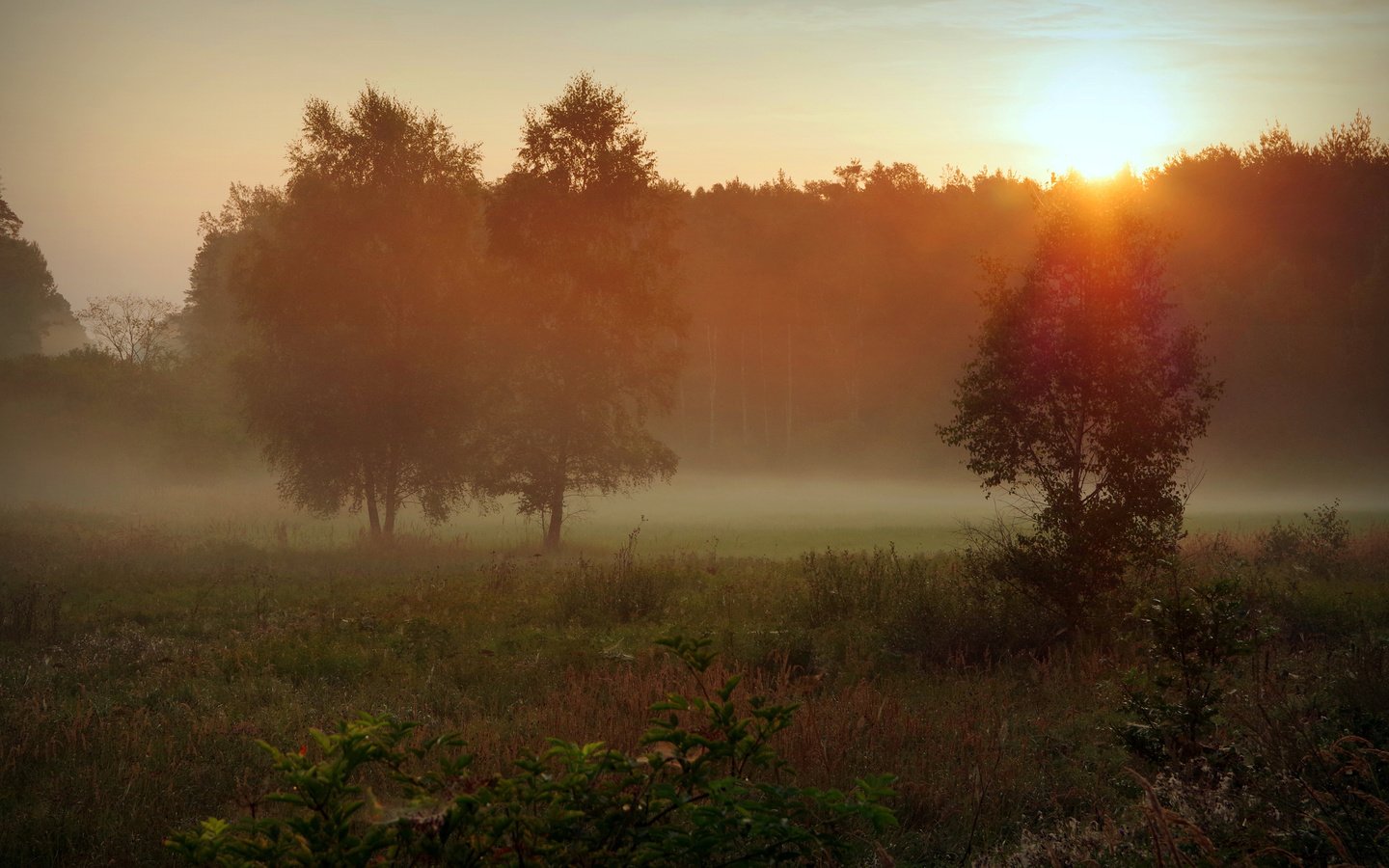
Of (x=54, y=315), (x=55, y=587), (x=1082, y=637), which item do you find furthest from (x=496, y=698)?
(x=54, y=315)

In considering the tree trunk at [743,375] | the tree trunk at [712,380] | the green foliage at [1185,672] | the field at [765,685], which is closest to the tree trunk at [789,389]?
the tree trunk at [743,375]

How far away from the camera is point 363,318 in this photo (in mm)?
28578

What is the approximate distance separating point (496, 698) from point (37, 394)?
50.6m

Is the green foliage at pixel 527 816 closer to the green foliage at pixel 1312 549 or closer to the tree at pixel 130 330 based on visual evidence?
the green foliage at pixel 1312 549

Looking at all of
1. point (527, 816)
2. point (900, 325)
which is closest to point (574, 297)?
point (527, 816)

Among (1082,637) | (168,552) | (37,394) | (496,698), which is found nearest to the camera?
(496,698)

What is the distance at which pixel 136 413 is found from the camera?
164 feet

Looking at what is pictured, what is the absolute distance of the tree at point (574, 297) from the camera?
29.0 metres

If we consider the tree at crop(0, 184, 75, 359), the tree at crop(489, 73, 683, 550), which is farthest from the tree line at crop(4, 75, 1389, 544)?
the tree at crop(0, 184, 75, 359)

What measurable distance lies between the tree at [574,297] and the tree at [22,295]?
45.7 metres

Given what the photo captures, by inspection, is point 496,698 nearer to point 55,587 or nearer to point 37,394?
point 55,587

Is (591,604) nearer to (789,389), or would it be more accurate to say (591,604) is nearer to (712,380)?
(789,389)

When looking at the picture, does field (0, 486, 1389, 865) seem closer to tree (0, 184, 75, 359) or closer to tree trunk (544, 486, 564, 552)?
tree trunk (544, 486, 564, 552)

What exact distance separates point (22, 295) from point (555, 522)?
54736 millimetres
